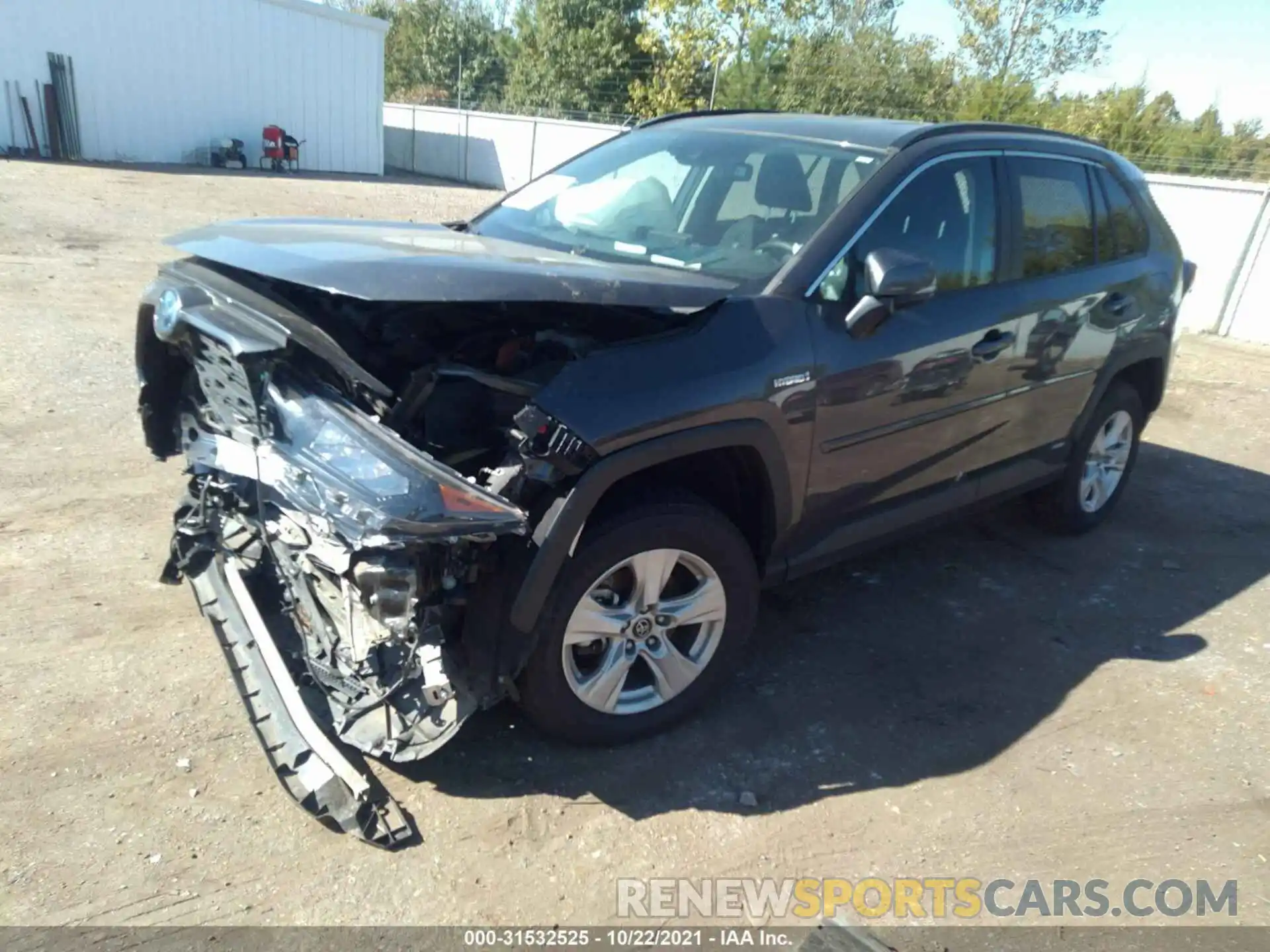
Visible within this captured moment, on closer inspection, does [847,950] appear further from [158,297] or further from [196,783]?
[158,297]

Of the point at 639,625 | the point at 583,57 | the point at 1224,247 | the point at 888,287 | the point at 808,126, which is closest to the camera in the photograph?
the point at 639,625

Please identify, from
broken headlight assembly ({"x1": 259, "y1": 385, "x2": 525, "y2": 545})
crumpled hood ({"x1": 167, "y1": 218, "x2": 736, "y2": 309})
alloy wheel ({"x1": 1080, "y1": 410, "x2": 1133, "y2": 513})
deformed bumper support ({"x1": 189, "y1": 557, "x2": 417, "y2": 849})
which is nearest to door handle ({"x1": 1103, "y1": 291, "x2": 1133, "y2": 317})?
alloy wheel ({"x1": 1080, "y1": 410, "x2": 1133, "y2": 513})

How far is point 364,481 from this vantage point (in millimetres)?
2498

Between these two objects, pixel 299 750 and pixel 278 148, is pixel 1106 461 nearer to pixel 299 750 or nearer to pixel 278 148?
pixel 299 750

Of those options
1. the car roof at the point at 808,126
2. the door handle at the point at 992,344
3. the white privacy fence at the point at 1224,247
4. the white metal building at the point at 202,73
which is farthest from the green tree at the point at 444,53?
the door handle at the point at 992,344

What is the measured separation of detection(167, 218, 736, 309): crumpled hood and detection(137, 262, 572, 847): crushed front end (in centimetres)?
16

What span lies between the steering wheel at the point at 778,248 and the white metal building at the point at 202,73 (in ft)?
71.4

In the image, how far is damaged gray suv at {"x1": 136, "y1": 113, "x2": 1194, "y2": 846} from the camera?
271 centimetres

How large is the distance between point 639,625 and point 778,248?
144cm

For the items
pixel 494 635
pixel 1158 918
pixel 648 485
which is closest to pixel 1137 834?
pixel 1158 918

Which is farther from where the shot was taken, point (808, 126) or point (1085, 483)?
point (1085, 483)

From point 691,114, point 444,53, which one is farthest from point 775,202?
point 444,53

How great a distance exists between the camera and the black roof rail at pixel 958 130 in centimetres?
378

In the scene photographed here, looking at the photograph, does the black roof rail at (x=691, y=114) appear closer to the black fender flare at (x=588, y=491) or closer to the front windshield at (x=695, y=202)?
the front windshield at (x=695, y=202)
